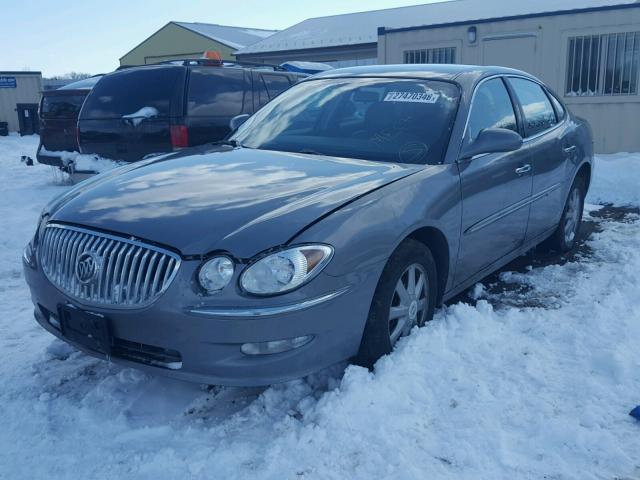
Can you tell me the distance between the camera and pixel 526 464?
2479 mm

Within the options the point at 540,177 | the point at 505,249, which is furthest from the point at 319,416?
the point at 540,177

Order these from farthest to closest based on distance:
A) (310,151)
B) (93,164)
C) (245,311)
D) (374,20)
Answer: (374,20)
(93,164)
(310,151)
(245,311)

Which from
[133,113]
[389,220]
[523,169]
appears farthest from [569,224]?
[133,113]

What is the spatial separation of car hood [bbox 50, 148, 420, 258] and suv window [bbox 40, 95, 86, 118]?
656cm

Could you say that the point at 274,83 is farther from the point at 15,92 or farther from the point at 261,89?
the point at 15,92

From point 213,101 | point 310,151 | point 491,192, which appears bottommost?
point 491,192

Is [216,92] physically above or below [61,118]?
above

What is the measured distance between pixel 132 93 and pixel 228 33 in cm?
2510

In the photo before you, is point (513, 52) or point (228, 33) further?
point (228, 33)

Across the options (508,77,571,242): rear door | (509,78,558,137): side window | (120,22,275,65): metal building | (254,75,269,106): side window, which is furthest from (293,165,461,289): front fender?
(120,22,275,65): metal building

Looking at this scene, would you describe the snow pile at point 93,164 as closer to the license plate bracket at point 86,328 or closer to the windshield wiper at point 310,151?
the windshield wiper at point 310,151

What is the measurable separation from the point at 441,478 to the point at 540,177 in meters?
2.92

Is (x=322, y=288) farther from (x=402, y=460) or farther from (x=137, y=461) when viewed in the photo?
(x=137, y=461)

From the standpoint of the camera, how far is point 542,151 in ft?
15.5
